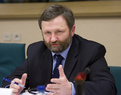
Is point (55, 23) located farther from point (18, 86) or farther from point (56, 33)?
point (18, 86)

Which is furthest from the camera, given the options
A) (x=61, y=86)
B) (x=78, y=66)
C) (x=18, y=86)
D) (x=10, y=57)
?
(x=10, y=57)

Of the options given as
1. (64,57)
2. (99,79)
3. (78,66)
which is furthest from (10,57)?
(99,79)

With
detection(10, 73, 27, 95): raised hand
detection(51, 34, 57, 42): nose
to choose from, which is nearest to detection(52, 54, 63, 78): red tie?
detection(51, 34, 57, 42): nose

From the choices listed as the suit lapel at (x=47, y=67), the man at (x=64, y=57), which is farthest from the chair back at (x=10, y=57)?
the suit lapel at (x=47, y=67)

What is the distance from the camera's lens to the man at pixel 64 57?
1662mm

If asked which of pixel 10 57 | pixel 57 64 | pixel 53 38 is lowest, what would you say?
pixel 10 57

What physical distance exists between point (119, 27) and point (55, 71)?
5.35 feet

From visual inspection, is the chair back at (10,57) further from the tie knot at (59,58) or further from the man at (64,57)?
the tie knot at (59,58)

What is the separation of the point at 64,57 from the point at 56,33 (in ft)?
0.81

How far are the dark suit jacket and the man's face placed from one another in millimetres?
171

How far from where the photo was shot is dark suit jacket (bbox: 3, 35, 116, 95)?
1662 mm

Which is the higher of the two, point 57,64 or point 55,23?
point 55,23

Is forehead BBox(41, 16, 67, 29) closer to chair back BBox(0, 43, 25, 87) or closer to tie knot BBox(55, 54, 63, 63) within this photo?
tie knot BBox(55, 54, 63, 63)

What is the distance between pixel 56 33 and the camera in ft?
5.65
